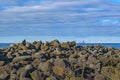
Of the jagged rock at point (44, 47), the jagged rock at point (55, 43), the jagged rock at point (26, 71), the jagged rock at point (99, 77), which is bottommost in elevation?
the jagged rock at point (99, 77)

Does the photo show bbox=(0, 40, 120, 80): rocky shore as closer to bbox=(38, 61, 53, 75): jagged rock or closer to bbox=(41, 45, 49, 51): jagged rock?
bbox=(38, 61, 53, 75): jagged rock

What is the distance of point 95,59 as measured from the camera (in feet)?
75.3

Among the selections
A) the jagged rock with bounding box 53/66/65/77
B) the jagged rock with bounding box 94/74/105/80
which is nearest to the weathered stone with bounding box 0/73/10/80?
the jagged rock with bounding box 53/66/65/77

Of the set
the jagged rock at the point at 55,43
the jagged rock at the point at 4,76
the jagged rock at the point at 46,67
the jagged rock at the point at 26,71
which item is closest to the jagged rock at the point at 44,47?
the jagged rock at the point at 55,43

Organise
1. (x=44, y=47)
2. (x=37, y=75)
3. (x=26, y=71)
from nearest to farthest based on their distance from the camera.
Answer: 1. (x=37, y=75)
2. (x=26, y=71)
3. (x=44, y=47)

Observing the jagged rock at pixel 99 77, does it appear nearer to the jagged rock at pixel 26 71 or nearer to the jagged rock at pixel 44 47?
the jagged rock at pixel 26 71

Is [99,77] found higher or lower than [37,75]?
lower

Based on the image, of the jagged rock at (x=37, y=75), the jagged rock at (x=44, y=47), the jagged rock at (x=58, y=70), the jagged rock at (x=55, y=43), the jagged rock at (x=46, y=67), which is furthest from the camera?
the jagged rock at (x=55, y=43)

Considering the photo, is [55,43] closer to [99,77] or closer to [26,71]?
[26,71]

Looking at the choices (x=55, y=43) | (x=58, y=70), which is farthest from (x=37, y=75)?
(x=55, y=43)

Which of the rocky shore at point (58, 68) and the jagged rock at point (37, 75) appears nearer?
the jagged rock at point (37, 75)

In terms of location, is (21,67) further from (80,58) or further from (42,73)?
(80,58)

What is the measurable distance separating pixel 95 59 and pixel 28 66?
437 cm

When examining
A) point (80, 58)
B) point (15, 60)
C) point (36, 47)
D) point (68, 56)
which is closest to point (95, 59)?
point (80, 58)
